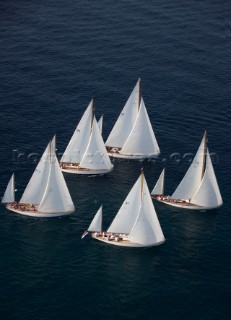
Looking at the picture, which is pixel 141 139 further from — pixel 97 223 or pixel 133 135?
pixel 97 223

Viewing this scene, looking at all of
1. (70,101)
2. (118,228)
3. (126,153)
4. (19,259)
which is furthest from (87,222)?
(70,101)

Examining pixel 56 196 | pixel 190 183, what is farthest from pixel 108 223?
pixel 190 183

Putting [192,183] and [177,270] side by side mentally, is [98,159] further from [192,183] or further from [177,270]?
[177,270]

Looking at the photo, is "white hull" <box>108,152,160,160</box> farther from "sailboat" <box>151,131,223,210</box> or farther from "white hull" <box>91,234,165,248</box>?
"white hull" <box>91,234,165,248</box>

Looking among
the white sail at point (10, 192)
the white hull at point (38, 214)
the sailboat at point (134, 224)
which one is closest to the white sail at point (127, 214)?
the sailboat at point (134, 224)

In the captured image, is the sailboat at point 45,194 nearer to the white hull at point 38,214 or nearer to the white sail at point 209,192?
the white hull at point 38,214

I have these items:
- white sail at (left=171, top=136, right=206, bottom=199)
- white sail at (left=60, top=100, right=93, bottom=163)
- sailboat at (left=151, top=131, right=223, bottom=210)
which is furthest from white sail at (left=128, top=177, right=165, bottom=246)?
white sail at (left=60, top=100, right=93, bottom=163)
